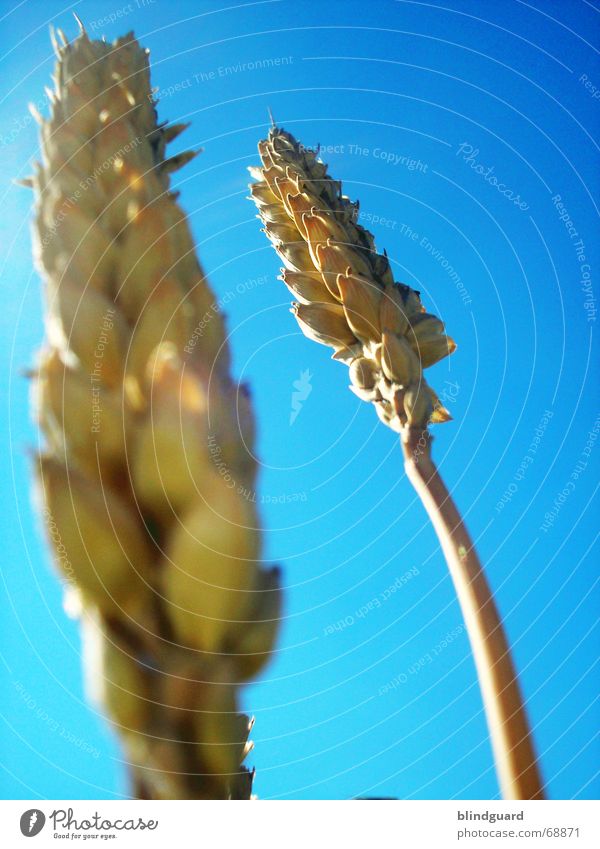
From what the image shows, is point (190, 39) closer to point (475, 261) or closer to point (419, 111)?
point (419, 111)

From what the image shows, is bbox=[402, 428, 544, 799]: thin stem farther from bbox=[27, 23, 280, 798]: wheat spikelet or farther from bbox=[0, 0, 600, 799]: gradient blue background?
bbox=[27, 23, 280, 798]: wheat spikelet

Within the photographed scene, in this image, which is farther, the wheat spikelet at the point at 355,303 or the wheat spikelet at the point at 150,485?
the wheat spikelet at the point at 355,303

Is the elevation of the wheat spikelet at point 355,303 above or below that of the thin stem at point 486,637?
above

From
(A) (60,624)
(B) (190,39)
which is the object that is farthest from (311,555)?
(B) (190,39)

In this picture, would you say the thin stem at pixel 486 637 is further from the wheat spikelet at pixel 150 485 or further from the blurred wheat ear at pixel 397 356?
the wheat spikelet at pixel 150 485

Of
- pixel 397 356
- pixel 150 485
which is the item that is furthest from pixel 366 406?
pixel 150 485

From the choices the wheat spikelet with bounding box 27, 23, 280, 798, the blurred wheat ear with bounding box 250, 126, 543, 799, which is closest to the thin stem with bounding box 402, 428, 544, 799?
the blurred wheat ear with bounding box 250, 126, 543, 799

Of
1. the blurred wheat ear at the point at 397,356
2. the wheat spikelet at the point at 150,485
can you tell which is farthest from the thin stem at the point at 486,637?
the wheat spikelet at the point at 150,485
